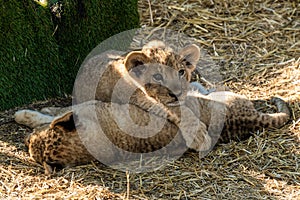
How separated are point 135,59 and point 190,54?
0.56 metres

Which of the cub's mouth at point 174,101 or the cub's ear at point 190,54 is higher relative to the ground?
the cub's ear at point 190,54

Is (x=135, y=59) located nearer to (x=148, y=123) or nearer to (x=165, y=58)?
(x=165, y=58)

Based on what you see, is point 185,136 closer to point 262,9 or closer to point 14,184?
point 14,184

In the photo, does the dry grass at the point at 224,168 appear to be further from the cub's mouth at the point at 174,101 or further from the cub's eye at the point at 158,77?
the cub's eye at the point at 158,77

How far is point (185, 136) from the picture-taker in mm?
6172

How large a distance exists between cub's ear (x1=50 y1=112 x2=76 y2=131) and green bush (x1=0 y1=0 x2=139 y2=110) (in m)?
1.19

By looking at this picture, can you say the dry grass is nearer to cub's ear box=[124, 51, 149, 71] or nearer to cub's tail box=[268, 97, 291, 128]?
cub's tail box=[268, 97, 291, 128]

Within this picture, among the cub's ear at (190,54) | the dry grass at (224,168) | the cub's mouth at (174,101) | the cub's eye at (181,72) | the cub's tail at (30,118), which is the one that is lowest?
the dry grass at (224,168)

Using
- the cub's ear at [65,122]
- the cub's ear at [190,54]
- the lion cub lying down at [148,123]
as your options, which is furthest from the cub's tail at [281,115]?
the cub's ear at [65,122]

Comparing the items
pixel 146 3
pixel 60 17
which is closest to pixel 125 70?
pixel 60 17

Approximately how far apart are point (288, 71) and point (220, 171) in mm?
2158

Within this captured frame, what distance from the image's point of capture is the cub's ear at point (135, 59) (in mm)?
6086

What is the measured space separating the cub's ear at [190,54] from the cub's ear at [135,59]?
41cm

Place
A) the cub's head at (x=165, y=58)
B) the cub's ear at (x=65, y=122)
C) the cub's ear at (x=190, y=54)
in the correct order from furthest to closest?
the cub's ear at (x=190, y=54), the cub's head at (x=165, y=58), the cub's ear at (x=65, y=122)
